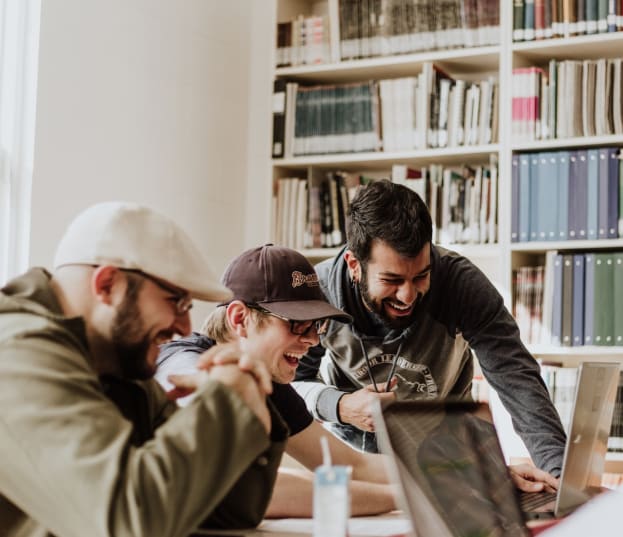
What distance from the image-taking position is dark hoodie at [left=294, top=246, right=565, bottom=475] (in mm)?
2215

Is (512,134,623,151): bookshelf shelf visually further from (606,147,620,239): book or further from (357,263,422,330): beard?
(357,263,422,330): beard

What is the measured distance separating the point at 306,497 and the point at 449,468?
458mm

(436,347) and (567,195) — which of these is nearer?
(436,347)

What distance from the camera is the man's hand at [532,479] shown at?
172 centimetres

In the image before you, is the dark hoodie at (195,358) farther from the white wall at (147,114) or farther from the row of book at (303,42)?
the row of book at (303,42)

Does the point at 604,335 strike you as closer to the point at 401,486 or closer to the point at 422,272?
the point at 422,272

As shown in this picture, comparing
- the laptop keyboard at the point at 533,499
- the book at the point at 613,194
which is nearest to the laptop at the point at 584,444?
the laptop keyboard at the point at 533,499

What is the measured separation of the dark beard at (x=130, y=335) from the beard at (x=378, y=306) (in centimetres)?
106

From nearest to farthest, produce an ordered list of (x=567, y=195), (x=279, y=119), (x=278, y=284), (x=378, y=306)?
(x=278, y=284) < (x=378, y=306) < (x=567, y=195) < (x=279, y=119)

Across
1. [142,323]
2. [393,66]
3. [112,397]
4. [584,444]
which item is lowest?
[584,444]

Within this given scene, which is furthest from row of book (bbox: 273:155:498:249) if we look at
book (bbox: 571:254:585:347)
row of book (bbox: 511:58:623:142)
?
book (bbox: 571:254:585:347)

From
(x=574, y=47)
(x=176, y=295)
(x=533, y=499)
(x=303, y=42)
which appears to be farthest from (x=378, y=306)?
(x=303, y=42)

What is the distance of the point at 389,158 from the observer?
12.0 ft

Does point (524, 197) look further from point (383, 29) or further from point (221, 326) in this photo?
point (221, 326)
